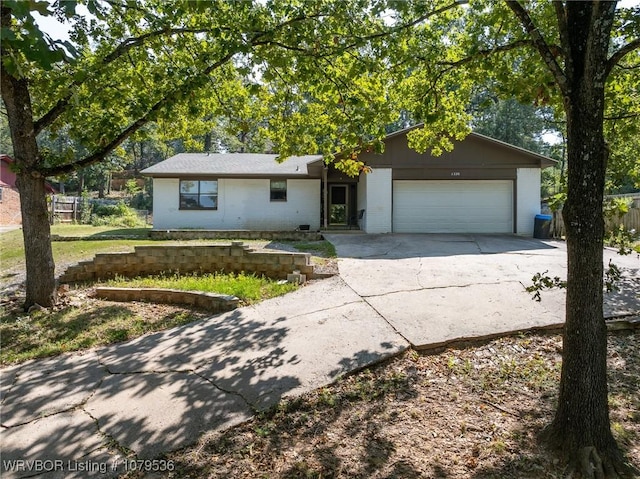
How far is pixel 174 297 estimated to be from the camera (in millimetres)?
6223

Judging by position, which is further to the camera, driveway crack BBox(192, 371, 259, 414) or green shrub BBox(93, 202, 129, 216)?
green shrub BBox(93, 202, 129, 216)

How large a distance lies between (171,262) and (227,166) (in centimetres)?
1040

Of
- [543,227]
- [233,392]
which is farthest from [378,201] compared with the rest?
[233,392]

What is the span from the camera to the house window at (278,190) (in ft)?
55.9

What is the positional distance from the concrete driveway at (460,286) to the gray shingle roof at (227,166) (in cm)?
661

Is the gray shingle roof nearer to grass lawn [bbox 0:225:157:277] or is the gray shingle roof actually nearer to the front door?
the front door

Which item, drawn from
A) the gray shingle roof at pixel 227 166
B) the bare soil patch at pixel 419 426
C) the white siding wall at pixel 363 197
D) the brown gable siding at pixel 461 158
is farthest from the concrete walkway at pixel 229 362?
the gray shingle roof at pixel 227 166

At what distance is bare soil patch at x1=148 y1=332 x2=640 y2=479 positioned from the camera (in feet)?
8.42

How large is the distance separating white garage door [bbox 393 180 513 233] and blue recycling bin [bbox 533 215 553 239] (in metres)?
0.99

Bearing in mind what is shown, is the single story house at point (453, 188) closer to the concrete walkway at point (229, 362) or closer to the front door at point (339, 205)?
the front door at point (339, 205)

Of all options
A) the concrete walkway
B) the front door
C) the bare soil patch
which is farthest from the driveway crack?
the front door

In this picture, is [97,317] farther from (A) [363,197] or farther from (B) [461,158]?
(B) [461,158]

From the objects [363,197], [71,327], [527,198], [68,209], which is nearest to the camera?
[71,327]

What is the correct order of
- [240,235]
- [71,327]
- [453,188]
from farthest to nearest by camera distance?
[453,188], [240,235], [71,327]
